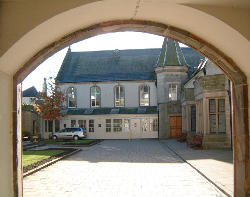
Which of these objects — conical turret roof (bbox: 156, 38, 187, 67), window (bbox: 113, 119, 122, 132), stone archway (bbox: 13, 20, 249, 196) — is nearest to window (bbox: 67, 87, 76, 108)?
window (bbox: 113, 119, 122, 132)

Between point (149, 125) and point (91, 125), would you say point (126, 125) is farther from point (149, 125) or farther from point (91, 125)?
point (91, 125)

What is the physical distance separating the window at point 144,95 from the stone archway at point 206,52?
111ft

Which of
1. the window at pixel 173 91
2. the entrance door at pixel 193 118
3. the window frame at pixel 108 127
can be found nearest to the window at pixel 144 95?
the window at pixel 173 91

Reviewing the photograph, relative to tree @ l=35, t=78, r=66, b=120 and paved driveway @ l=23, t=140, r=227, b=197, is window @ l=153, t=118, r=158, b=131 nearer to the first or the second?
tree @ l=35, t=78, r=66, b=120

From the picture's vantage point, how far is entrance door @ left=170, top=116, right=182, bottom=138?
35.5 metres

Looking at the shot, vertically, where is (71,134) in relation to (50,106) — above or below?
below

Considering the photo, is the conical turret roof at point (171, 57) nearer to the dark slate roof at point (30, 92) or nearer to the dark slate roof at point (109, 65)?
the dark slate roof at point (109, 65)

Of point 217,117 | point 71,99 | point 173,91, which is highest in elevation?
point 173,91

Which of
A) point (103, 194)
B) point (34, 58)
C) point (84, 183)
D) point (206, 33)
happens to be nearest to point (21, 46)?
point (34, 58)

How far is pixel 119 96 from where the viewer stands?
40.7 meters

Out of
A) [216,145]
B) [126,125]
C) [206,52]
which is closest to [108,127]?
[126,125]

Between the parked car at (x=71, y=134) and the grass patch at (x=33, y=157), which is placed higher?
the grass patch at (x=33, y=157)

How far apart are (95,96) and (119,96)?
3.06 m

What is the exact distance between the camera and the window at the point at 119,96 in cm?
4062
